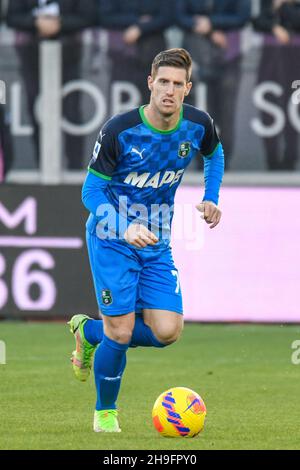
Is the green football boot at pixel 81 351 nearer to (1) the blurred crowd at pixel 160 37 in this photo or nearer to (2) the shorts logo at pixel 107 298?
(2) the shorts logo at pixel 107 298

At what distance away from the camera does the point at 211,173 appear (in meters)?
8.36

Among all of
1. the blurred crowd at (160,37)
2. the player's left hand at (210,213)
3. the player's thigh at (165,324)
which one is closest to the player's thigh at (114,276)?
the player's thigh at (165,324)

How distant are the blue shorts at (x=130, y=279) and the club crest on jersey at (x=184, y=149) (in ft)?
1.81

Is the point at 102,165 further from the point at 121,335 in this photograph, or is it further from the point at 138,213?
the point at 121,335

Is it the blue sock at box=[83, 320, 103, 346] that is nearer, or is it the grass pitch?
the grass pitch

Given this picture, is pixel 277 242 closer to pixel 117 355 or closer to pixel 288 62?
pixel 288 62

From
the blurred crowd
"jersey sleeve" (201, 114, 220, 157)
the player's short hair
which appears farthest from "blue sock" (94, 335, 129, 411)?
the blurred crowd

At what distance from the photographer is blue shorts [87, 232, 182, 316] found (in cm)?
773

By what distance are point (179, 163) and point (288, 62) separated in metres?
7.85

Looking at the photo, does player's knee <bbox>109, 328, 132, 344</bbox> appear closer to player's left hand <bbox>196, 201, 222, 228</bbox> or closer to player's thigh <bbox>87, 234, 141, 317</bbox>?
player's thigh <bbox>87, 234, 141, 317</bbox>

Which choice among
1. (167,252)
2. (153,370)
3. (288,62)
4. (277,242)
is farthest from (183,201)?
(167,252)

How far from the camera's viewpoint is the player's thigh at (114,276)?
7723 millimetres

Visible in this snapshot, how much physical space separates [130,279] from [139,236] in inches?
20.8

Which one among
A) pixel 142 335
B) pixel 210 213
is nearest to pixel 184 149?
pixel 210 213
